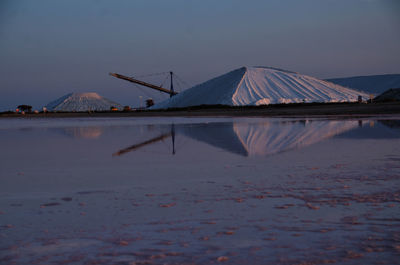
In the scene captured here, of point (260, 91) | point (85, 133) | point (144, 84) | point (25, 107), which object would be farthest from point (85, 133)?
point (25, 107)

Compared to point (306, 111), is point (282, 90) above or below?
above

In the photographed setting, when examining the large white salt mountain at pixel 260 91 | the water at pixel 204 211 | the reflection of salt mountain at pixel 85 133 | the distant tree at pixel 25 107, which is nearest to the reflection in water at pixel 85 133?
the reflection of salt mountain at pixel 85 133

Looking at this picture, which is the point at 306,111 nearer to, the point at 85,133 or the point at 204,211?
the point at 85,133

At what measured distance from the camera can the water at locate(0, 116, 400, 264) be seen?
416 cm

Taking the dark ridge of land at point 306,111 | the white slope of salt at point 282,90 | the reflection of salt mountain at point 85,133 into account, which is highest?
the white slope of salt at point 282,90

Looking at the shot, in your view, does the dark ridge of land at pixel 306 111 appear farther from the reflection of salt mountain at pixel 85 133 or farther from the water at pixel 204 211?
the water at pixel 204 211

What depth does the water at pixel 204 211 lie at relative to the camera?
4164 millimetres

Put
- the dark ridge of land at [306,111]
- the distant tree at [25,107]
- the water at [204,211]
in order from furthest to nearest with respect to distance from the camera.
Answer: the distant tree at [25,107]
the dark ridge of land at [306,111]
the water at [204,211]

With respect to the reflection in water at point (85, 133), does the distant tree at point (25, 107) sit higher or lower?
higher

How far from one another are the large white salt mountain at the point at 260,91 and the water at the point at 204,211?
87.6 m

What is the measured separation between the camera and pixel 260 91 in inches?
4136

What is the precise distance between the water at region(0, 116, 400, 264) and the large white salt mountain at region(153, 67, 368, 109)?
8759 cm

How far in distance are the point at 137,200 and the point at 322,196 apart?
274 centimetres

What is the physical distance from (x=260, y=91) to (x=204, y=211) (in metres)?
101
